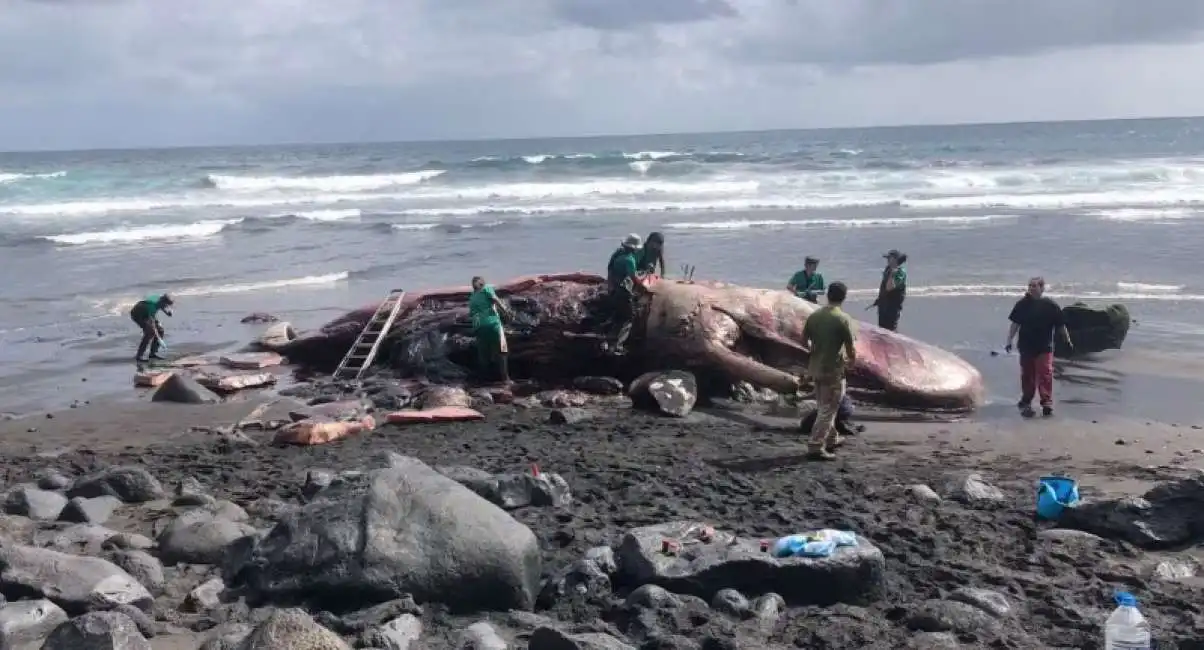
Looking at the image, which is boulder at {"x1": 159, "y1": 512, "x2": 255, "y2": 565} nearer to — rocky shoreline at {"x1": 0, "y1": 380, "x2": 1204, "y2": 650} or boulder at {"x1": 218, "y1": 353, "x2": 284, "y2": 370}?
rocky shoreline at {"x1": 0, "y1": 380, "x2": 1204, "y2": 650}

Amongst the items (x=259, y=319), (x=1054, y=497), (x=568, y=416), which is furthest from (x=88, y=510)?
(x=259, y=319)

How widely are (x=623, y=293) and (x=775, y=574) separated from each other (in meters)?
6.94

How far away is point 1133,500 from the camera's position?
26.2 feet

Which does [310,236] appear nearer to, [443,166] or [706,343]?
[706,343]

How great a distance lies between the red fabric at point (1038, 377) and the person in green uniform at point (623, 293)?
468 centimetres

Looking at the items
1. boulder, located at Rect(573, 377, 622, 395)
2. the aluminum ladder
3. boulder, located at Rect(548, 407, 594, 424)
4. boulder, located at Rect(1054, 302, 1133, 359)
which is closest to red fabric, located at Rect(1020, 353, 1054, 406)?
boulder, located at Rect(1054, 302, 1133, 359)

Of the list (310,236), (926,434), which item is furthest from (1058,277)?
(310,236)

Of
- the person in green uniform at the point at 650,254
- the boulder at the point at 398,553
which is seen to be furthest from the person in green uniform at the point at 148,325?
the boulder at the point at 398,553

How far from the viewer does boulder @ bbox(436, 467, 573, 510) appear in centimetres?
834

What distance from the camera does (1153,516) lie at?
785 centimetres

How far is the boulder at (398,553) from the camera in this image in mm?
6262

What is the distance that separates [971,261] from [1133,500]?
17.0 m

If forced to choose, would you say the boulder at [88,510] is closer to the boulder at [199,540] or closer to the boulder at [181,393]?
the boulder at [199,540]

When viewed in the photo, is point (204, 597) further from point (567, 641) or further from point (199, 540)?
point (567, 641)
